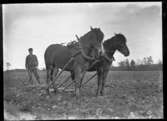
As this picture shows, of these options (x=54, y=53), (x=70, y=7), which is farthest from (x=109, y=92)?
(x=70, y=7)

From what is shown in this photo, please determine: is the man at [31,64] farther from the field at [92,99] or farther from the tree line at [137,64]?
the tree line at [137,64]

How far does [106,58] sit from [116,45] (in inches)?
6.5

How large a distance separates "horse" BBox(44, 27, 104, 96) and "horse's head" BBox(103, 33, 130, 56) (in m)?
0.09

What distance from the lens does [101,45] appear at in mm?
3406

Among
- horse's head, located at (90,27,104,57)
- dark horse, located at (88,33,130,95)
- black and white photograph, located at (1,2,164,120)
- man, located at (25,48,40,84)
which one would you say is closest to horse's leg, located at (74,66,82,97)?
black and white photograph, located at (1,2,164,120)

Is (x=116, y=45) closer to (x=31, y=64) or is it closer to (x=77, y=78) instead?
(x=77, y=78)

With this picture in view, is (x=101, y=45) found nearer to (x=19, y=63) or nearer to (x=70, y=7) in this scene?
(x=70, y=7)

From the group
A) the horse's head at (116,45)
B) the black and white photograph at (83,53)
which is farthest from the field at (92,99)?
the horse's head at (116,45)

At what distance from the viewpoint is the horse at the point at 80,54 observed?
3395 mm

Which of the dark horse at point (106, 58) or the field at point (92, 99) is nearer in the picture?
the field at point (92, 99)

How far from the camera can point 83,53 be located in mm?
3410

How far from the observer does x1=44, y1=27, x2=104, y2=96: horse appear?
339cm

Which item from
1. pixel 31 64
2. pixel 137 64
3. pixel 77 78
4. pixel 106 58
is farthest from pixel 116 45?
pixel 31 64

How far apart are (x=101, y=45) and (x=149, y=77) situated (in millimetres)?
589
